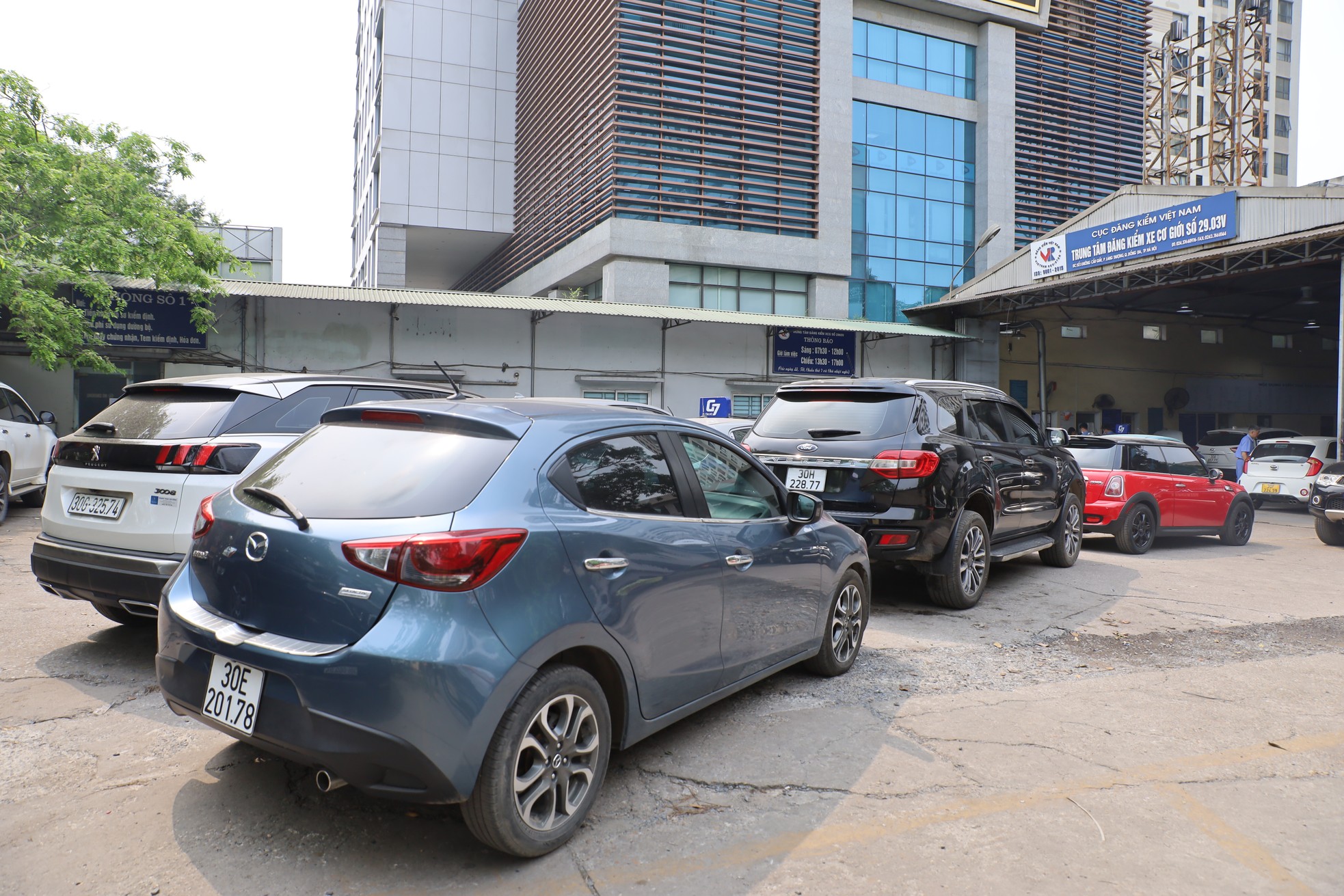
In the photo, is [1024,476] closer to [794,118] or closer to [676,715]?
[676,715]

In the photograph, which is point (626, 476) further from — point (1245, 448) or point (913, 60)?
point (913, 60)

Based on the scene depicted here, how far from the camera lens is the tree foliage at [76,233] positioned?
1432 centimetres

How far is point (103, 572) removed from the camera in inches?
175

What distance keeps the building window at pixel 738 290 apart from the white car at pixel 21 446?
17.5 m

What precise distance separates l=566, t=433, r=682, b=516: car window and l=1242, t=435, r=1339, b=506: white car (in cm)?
1691

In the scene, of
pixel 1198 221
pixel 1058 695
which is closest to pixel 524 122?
pixel 1198 221

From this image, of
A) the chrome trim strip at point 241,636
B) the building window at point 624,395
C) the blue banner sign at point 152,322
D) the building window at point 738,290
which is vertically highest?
the building window at point 738,290

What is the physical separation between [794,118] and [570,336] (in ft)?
38.1

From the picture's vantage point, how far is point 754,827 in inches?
119

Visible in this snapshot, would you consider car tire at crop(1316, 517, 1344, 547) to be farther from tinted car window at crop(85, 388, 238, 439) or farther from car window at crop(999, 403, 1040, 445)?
tinted car window at crop(85, 388, 238, 439)

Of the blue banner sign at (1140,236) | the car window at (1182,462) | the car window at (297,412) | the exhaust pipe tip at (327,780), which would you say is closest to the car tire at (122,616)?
the car window at (297,412)

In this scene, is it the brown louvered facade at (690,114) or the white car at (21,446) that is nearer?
the white car at (21,446)

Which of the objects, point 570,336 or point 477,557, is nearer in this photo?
point 477,557

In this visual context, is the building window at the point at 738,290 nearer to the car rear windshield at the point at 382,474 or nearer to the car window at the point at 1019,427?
the car window at the point at 1019,427
